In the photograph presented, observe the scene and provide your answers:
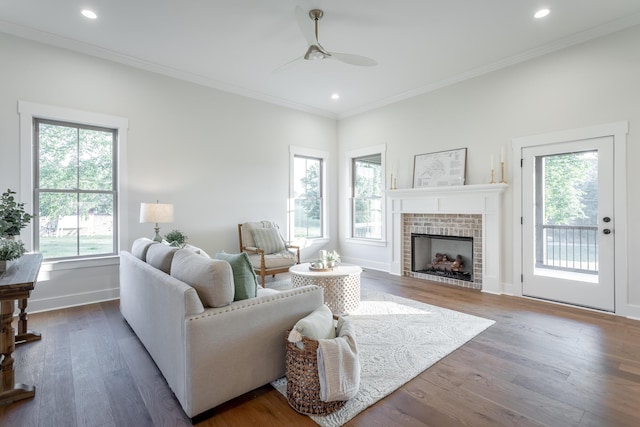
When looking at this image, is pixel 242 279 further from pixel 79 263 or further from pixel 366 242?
pixel 366 242

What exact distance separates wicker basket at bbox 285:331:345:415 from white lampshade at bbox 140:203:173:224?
285 cm

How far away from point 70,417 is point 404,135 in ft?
17.4

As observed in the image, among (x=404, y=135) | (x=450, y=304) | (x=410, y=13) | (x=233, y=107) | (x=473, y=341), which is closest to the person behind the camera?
(x=473, y=341)

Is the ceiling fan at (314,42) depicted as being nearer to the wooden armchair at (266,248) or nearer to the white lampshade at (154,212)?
the white lampshade at (154,212)

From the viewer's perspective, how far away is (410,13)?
3.21 meters

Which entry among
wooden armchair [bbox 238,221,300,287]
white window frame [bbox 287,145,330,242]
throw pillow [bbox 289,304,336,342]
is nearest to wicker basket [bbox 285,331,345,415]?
throw pillow [bbox 289,304,336,342]

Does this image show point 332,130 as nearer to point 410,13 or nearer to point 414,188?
point 414,188

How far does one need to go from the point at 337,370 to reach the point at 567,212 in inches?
141

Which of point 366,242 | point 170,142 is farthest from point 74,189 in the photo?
point 366,242

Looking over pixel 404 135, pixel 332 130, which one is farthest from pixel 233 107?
pixel 404 135

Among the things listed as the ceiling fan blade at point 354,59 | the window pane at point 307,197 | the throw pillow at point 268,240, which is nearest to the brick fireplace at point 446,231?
the window pane at point 307,197

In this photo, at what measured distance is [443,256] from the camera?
5.25 m

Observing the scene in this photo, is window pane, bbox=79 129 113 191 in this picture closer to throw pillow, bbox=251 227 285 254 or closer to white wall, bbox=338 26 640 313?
throw pillow, bbox=251 227 285 254

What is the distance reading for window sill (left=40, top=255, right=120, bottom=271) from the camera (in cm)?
369
